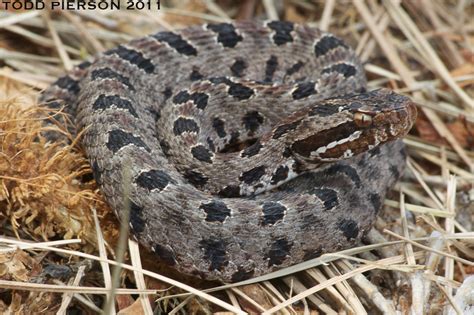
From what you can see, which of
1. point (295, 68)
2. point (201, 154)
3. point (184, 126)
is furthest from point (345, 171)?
point (295, 68)

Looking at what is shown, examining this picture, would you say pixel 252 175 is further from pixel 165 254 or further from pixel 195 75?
pixel 195 75

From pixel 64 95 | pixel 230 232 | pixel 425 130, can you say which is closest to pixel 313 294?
pixel 230 232

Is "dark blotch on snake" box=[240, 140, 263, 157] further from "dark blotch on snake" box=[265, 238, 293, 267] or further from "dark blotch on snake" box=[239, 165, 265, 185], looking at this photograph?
"dark blotch on snake" box=[265, 238, 293, 267]

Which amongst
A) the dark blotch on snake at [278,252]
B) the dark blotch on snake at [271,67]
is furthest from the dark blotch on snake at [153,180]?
the dark blotch on snake at [271,67]

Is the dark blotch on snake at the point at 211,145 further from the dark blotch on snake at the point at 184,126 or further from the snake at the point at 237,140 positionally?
the dark blotch on snake at the point at 184,126

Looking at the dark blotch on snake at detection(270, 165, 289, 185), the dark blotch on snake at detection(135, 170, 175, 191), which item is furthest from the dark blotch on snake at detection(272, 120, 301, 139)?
the dark blotch on snake at detection(135, 170, 175, 191)

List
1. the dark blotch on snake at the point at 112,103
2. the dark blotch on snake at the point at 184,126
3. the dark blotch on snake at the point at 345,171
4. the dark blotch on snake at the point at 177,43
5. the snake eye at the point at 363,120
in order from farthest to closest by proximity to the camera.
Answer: the dark blotch on snake at the point at 177,43 → the dark blotch on snake at the point at 184,126 → the dark blotch on snake at the point at 112,103 → the dark blotch on snake at the point at 345,171 → the snake eye at the point at 363,120
